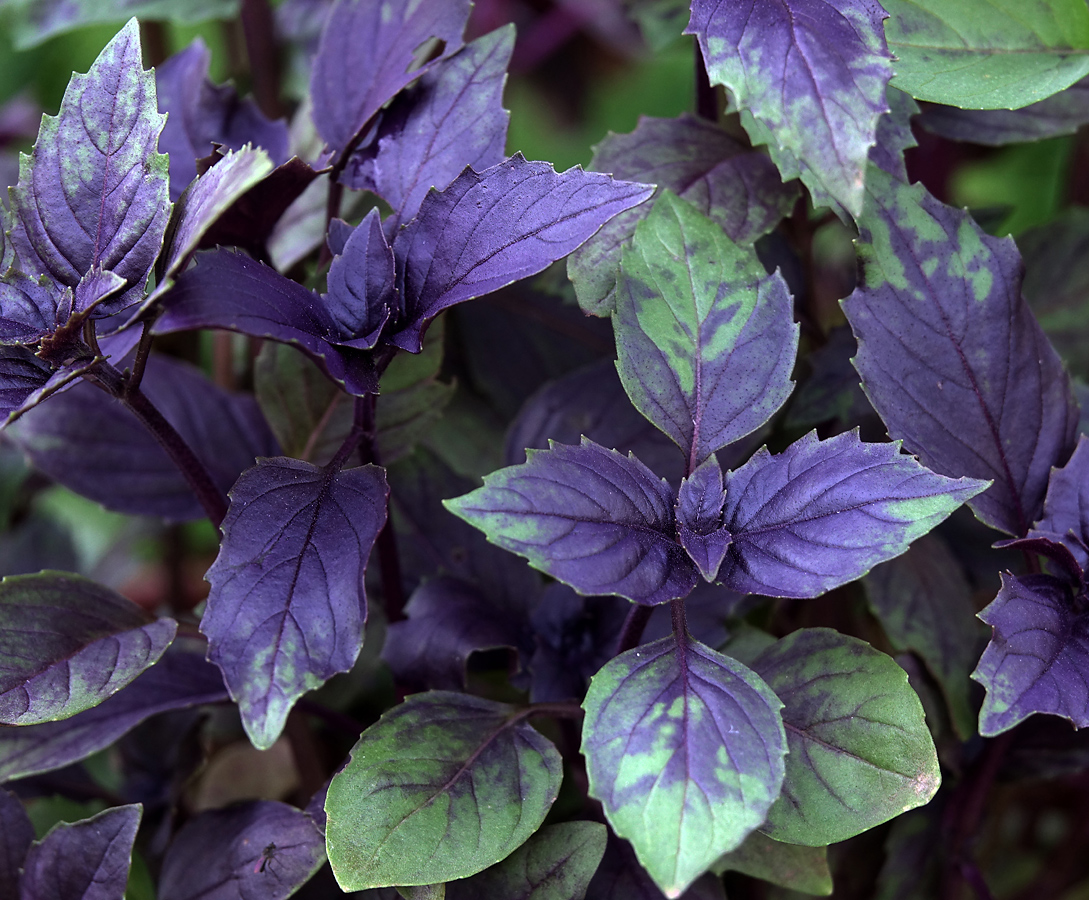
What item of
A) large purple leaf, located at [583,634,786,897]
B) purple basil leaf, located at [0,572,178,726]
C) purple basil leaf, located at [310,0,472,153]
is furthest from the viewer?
purple basil leaf, located at [310,0,472,153]

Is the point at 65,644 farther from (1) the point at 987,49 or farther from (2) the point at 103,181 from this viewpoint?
(1) the point at 987,49

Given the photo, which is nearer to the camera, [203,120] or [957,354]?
[957,354]

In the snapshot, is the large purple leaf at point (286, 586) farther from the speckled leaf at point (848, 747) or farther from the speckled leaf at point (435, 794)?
the speckled leaf at point (848, 747)

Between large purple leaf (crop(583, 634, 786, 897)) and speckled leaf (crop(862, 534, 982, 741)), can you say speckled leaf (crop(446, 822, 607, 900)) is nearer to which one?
large purple leaf (crop(583, 634, 786, 897))

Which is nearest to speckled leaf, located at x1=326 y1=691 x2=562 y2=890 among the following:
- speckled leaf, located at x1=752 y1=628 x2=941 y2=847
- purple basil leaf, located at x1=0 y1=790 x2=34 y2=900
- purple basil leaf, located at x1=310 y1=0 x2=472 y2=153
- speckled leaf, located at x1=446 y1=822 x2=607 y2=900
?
speckled leaf, located at x1=446 y1=822 x2=607 y2=900

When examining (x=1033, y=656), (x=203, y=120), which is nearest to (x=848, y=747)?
(x=1033, y=656)

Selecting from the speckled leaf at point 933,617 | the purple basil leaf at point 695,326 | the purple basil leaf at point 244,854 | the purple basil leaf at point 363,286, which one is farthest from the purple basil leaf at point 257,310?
the speckled leaf at point 933,617
